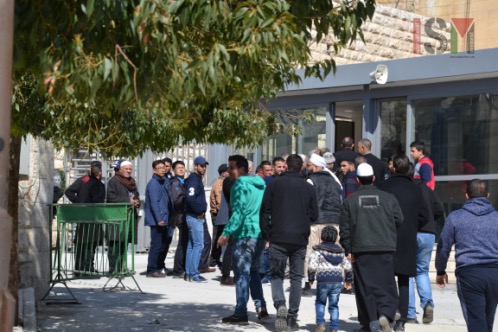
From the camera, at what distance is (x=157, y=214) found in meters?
15.7

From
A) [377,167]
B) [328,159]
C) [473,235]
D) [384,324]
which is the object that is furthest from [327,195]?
[473,235]

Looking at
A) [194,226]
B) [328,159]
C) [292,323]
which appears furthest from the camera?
[194,226]

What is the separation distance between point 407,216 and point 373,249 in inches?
33.1

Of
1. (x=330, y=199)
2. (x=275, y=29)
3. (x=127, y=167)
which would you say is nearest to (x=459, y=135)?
(x=330, y=199)

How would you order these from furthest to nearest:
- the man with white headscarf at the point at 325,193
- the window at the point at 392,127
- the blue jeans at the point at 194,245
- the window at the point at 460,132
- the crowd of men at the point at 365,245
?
the window at the point at 392,127 < the window at the point at 460,132 < the blue jeans at the point at 194,245 < the man with white headscarf at the point at 325,193 < the crowd of men at the point at 365,245

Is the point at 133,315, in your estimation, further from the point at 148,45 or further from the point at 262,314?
the point at 148,45

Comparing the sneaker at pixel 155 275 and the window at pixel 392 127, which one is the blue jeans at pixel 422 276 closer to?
the sneaker at pixel 155 275

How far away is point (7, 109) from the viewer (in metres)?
4.03

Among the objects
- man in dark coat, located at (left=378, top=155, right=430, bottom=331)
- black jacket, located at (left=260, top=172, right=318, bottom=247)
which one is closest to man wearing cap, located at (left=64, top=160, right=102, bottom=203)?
black jacket, located at (left=260, top=172, right=318, bottom=247)

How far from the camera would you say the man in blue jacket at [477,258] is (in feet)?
27.8

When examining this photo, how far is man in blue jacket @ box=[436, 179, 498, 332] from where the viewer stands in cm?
848

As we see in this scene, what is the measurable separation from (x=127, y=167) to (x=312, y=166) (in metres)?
3.36

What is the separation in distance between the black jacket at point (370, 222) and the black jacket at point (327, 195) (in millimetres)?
3340

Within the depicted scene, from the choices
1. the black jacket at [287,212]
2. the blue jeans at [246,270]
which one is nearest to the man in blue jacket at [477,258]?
the black jacket at [287,212]
